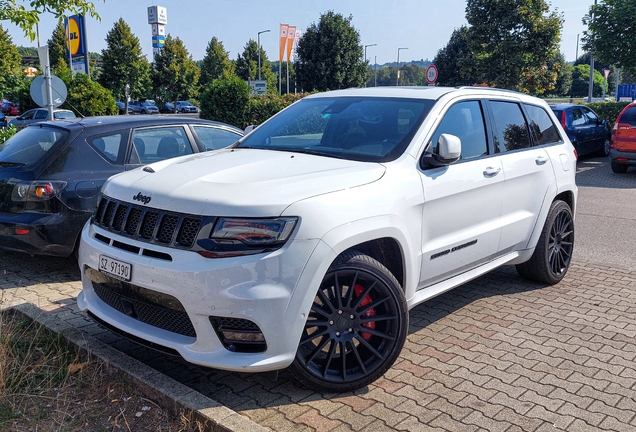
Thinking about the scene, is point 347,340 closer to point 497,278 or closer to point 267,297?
point 267,297

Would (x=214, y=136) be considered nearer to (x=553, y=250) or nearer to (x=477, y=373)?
(x=553, y=250)

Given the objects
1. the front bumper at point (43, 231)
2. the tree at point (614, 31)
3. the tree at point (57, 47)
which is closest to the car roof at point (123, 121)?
the front bumper at point (43, 231)

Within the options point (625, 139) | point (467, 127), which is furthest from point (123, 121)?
point (625, 139)

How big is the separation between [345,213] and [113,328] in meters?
1.57

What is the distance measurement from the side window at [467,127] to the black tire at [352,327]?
130 cm

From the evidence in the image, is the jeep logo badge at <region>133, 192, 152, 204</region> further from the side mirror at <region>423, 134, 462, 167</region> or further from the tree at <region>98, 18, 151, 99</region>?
the tree at <region>98, 18, 151, 99</region>

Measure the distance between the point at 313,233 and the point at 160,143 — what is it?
396 centimetres

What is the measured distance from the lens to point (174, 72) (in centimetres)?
5747

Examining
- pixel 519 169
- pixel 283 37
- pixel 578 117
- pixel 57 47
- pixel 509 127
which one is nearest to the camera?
pixel 519 169

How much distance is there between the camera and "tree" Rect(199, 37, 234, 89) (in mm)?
69250

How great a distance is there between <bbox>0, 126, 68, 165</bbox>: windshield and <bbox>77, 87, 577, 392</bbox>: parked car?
223 cm

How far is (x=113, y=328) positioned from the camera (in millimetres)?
3697

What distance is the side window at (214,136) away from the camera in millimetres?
7141

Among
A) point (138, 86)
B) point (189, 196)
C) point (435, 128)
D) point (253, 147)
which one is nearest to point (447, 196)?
point (435, 128)
